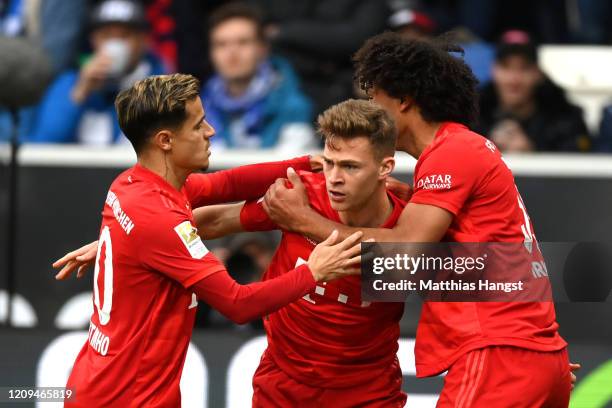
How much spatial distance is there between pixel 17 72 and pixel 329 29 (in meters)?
2.21

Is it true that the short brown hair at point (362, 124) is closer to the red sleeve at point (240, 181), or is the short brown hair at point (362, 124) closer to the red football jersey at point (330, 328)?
the red football jersey at point (330, 328)

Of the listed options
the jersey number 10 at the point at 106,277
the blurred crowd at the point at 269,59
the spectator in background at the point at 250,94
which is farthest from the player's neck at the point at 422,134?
the spectator in background at the point at 250,94

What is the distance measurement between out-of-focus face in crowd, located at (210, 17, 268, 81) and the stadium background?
32.8 inches

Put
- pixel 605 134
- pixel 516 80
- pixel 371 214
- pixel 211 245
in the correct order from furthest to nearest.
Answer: pixel 516 80 < pixel 605 134 < pixel 211 245 < pixel 371 214

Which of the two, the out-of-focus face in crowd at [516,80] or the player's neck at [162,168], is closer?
the player's neck at [162,168]

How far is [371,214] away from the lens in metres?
5.17

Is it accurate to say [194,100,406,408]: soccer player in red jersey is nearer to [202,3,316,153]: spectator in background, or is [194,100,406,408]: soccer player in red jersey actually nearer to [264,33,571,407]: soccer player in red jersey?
[264,33,571,407]: soccer player in red jersey

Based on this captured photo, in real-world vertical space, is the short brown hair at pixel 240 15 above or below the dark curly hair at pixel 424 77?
above

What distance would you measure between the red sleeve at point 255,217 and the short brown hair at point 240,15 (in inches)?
124

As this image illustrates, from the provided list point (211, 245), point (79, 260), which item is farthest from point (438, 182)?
point (211, 245)

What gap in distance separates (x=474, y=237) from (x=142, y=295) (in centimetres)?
129

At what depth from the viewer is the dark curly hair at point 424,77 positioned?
5141 mm

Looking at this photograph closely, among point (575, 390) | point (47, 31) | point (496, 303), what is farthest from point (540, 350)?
point (47, 31)

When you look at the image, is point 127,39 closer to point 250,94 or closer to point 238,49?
point 238,49
